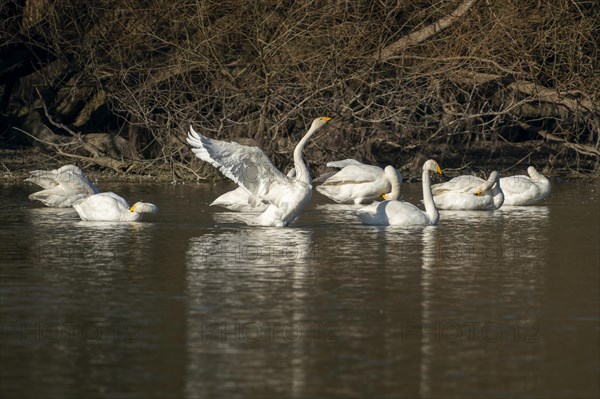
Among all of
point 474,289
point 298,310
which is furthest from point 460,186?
point 298,310

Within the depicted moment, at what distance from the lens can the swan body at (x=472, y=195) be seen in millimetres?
16156

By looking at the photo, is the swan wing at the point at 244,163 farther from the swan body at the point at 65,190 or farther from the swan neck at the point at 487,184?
the swan neck at the point at 487,184

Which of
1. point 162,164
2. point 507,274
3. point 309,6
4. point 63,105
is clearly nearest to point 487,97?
point 309,6

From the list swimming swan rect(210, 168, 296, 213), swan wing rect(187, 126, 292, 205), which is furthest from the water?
swimming swan rect(210, 168, 296, 213)

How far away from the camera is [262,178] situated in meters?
14.3

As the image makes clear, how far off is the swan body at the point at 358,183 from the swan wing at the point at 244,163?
2.68 m

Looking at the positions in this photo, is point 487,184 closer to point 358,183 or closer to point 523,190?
point 523,190

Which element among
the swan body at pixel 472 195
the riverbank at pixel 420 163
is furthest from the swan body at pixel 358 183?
the riverbank at pixel 420 163

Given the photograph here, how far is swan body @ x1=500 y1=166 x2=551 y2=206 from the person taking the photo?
55.0 ft

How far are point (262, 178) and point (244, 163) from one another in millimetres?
257

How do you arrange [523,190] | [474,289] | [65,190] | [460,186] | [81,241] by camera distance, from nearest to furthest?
[474,289] < [81,241] < [65,190] < [460,186] < [523,190]

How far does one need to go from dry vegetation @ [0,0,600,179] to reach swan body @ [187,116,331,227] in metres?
4.88

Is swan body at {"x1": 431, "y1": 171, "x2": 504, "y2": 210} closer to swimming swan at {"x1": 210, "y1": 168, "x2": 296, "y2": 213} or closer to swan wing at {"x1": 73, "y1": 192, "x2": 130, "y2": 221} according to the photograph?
swimming swan at {"x1": 210, "y1": 168, "x2": 296, "y2": 213}

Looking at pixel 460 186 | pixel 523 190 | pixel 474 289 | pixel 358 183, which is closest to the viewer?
pixel 474 289
